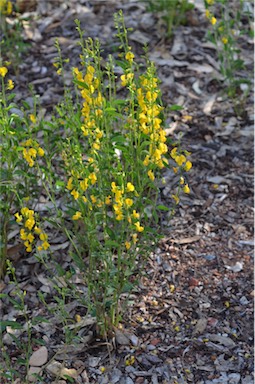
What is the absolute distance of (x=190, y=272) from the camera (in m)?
3.07

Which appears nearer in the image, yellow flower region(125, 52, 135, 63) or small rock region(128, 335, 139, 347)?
yellow flower region(125, 52, 135, 63)

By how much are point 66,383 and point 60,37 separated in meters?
2.70

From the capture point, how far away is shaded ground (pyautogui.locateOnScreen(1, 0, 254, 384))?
2.70m

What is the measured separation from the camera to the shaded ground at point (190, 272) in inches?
106

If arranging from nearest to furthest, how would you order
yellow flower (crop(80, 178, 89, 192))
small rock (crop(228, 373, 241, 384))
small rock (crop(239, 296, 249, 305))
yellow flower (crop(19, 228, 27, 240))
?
1. yellow flower (crop(80, 178, 89, 192))
2. yellow flower (crop(19, 228, 27, 240))
3. small rock (crop(228, 373, 241, 384))
4. small rock (crop(239, 296, 249, 305))

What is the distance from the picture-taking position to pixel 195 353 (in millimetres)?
2742

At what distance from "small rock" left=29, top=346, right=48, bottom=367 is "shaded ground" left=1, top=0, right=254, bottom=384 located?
1.2 inches

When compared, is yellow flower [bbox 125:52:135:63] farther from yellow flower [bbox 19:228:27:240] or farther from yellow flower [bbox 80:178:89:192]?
yellow flower [bbox 19:228:27:240]

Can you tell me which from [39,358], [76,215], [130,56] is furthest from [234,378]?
Result: [130,56]

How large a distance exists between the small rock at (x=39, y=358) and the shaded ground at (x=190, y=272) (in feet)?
0.10

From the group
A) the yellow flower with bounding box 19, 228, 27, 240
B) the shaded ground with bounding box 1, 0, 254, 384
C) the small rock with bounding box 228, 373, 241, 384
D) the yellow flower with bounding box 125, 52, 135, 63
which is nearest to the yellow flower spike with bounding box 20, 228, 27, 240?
the yellow flower with bounding box 19, 228, 27, 240

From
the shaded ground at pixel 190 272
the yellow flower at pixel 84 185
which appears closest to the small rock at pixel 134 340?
the shaded ground at pixel 190 272

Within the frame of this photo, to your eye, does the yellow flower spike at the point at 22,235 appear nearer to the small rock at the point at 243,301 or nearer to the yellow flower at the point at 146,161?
the yellow flower at the point at 146,161

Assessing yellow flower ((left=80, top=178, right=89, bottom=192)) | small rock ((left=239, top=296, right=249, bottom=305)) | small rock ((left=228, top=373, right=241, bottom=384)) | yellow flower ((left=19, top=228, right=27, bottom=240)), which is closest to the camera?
yellow flower ((left=80, top=178, right=89, bottom=192))
